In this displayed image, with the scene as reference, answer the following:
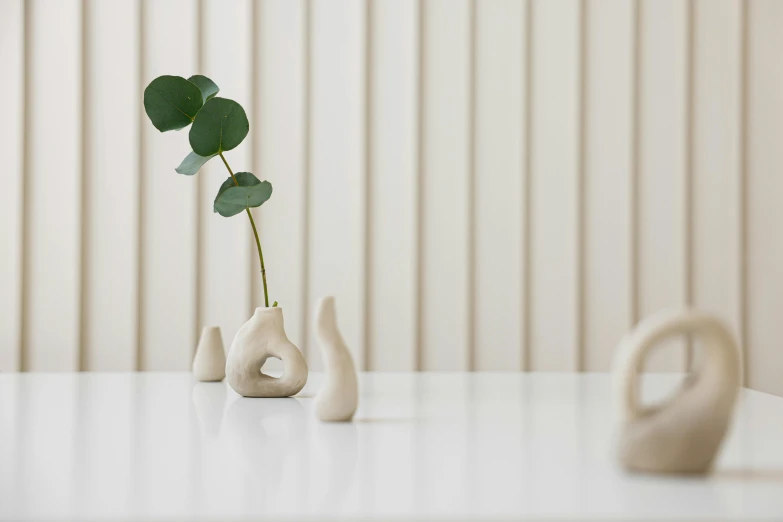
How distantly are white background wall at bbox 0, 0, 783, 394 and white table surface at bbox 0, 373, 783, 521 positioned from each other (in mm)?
801

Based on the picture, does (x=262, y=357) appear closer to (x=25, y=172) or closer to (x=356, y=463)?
(x=356, y=463)

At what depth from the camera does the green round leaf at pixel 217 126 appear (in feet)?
3.24

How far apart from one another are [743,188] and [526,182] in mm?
538

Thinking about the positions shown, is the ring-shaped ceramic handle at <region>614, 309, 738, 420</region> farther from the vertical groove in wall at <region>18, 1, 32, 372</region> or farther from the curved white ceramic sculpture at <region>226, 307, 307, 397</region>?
the vertical groove in wall at <region>18, 1, 32, 372</region>

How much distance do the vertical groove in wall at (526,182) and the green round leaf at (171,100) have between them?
102cm

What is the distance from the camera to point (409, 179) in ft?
6.14

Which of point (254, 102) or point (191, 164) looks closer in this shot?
point (191, 164)

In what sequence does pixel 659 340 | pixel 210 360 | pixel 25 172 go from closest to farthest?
pixel 659 340 → pixel 210 360 → pixel 25 172

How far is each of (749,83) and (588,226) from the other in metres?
0.54

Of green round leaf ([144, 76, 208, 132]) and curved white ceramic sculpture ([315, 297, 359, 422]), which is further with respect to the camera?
green round leaf ([144, 76, 208, 132])

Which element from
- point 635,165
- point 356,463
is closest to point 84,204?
point 635,165

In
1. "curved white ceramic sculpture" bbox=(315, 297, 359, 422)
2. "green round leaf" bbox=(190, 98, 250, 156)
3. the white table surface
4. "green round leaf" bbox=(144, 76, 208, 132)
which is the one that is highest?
"green round leaf" bbox=(144, 76, 208, 132)

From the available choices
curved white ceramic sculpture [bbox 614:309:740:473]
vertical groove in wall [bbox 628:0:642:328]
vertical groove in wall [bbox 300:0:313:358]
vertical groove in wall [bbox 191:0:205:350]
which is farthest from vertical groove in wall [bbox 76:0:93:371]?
curved white ceramic sculpture [bbox 614:309:740:473]

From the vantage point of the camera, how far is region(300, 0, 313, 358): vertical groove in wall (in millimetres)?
1856
